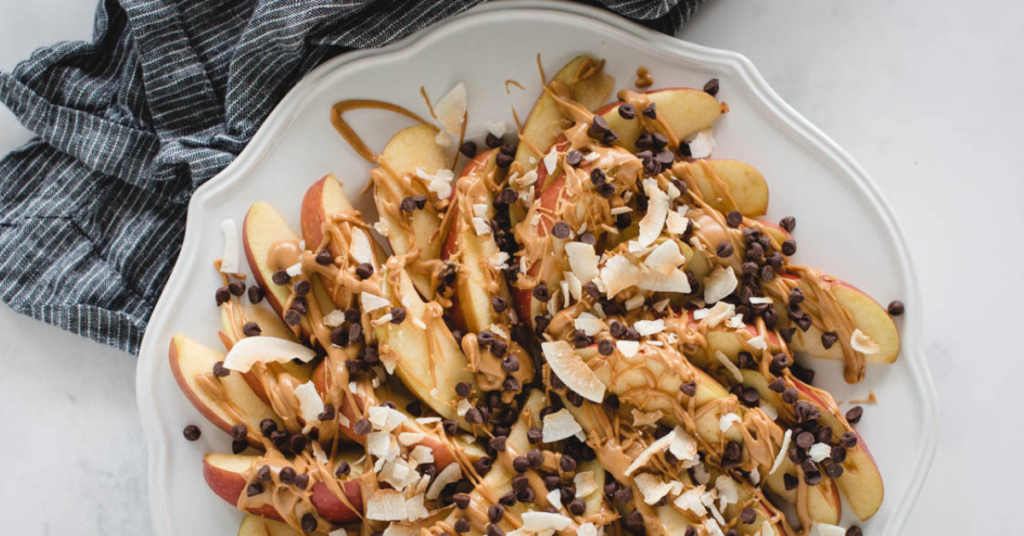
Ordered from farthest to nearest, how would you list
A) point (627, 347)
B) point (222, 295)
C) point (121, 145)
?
point (121, 145)
point (222, 295)
point (627, 347)

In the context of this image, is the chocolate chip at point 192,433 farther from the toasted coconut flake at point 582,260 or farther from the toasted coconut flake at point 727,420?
the toasted coconut flake at point 727,420

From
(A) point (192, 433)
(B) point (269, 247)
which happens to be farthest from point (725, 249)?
(A) point (192, 433)

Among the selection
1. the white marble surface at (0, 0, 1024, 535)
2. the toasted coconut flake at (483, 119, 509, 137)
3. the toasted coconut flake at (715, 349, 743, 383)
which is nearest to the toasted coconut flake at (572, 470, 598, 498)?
the toasted coconut flake at (715, 349, 743, 383)

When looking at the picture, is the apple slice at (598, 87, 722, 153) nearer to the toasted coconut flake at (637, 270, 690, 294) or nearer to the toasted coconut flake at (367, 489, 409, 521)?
the toasted coconut flake at (637, 270, 690, 294)

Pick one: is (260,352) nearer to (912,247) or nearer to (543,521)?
(543,521)

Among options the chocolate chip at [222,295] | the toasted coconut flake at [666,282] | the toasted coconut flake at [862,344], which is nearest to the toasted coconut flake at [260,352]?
the chocolate chip at [222,295]

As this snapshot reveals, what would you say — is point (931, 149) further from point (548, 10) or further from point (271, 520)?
point (271, 520)
